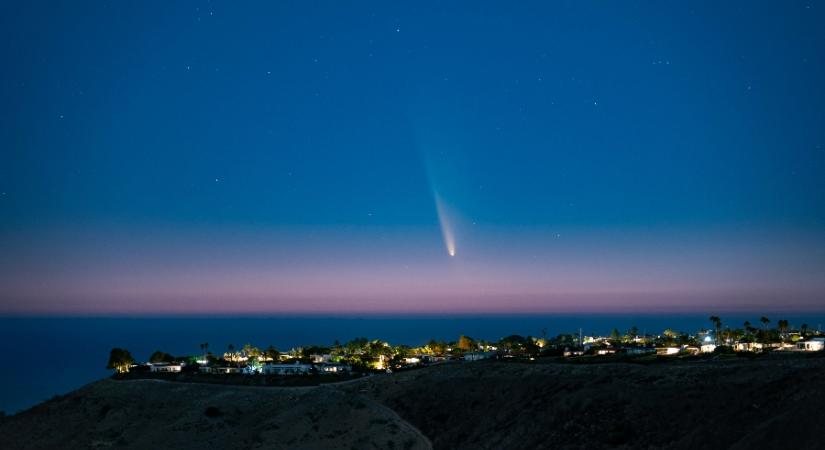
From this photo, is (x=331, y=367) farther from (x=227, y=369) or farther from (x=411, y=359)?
(x=411, y=359)

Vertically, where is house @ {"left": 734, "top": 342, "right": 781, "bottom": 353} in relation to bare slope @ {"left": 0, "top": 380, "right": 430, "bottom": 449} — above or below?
above

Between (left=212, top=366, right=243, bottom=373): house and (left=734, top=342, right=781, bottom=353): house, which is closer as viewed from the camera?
(left=734, top=342, right=781, bottom=353): house

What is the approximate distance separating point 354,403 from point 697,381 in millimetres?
36481

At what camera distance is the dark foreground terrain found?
127 feet

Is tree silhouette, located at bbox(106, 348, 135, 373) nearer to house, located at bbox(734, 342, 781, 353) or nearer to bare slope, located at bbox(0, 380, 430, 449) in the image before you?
bare slope, located at bbox(0, 380, 430, 449)

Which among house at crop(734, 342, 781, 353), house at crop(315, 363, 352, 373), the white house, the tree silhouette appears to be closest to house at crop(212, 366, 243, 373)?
house at crop(315, 363, 352, 373)

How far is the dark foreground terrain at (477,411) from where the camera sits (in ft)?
127

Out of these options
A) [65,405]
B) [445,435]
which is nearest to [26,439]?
[65,405]

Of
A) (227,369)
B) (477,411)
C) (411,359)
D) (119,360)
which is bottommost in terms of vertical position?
(411,359)

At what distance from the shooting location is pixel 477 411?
194ft

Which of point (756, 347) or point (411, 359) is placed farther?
point (411, 359)

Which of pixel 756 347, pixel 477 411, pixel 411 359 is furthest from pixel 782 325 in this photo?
pixel 477 411

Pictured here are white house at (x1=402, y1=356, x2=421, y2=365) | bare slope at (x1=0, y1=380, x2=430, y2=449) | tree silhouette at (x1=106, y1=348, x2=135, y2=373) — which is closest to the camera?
bare slope at (x1=0, y1=380, x2=430, y2=449)

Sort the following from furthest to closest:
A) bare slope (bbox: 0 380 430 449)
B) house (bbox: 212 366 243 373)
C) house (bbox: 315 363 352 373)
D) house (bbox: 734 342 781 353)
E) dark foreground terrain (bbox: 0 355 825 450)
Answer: house (bbox: 315 363 352 373), house (bbox: 212 366 243 373), house (bbox: 734 342 781 353), bare slope (bbox: 0 380 430 449), dark foreground terrain (bbox: 0 355 825 450)
